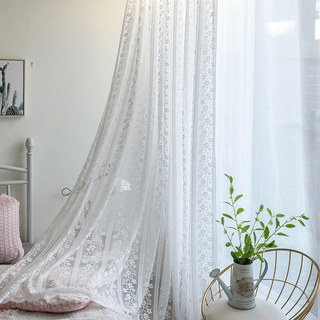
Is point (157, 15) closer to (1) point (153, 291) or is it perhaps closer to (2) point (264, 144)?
(2) point (264, 144)

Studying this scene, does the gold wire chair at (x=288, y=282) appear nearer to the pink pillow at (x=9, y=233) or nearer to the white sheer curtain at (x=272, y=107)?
the white sheer curtain at (x=272, y=107)

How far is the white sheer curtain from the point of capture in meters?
1.76

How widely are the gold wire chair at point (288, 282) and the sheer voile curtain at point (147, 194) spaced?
7.8 inches

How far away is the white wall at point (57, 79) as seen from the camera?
3.11 meters

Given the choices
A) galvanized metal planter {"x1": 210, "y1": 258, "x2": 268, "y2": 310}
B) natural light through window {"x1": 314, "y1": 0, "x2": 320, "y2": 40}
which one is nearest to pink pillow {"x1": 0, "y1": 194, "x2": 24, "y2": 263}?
galvanized metal planter {"x1": 210, "y1": 258, "x2": 268, "y2": 310}

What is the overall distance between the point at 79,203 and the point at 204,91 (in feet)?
2.42

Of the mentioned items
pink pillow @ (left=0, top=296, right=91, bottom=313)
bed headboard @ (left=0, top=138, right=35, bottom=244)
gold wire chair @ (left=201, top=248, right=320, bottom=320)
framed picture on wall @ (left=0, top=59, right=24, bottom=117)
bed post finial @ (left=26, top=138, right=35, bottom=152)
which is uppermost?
framed picture on wall @ (left=0, top=59, right=24, bottom=117)

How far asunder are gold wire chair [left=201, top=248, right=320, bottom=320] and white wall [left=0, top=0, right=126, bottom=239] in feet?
4.98

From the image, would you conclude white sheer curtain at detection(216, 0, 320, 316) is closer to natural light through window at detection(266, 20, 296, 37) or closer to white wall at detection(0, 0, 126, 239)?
natural light through window at detection(266, 20, 296, 37)

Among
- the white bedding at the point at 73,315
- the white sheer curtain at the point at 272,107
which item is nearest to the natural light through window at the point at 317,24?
the white sheer curtain at the point at 272,107

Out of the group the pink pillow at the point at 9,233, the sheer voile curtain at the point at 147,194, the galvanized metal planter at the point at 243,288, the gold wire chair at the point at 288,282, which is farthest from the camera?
the pink pillow at the point at 9,233

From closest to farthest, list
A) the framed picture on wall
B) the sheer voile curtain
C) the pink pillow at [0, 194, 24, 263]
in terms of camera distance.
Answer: the sheer voile curtain
the pink pillow at [0, 194, 24, 263]
the framed picture on wall

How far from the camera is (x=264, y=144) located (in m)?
2.00

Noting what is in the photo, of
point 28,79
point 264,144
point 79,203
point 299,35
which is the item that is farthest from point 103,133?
point 28,79
